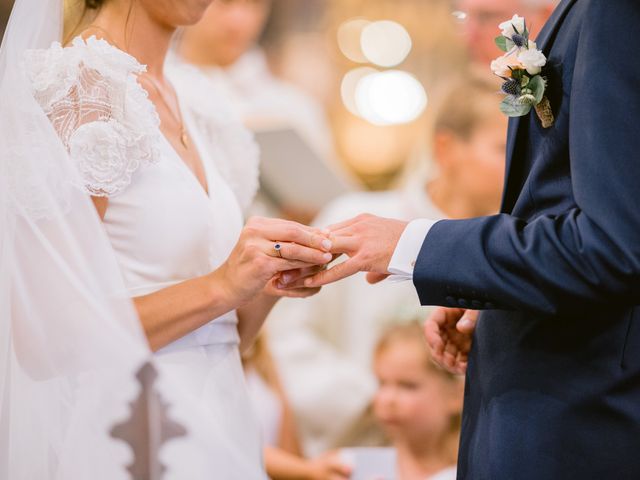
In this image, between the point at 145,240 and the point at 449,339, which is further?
the point at 449,339

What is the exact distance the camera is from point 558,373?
151 centimetres

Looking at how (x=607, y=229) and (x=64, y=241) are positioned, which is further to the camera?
(x=64, y=241)

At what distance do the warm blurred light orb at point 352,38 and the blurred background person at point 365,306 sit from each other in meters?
2.43

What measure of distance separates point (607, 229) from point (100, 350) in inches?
30.5

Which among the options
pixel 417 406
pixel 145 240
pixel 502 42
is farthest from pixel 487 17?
pixel 145 240

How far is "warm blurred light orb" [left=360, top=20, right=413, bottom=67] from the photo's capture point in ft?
20.0

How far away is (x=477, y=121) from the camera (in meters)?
3.27

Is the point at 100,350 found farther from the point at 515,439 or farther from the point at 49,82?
the point at 515,439

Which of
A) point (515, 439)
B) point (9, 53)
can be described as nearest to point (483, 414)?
point (515, 439)

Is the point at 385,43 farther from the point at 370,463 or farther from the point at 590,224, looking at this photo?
the point at 590,224

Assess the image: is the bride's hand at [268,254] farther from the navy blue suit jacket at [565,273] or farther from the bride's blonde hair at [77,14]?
the bride's blonde hair at [77,14]

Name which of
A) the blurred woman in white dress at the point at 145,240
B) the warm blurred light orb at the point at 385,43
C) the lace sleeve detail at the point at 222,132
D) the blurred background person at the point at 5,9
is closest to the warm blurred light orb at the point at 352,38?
the warm blurred light orb at the point at 385,43

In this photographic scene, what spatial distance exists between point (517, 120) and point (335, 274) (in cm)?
40

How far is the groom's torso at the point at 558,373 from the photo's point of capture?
4.81ft
